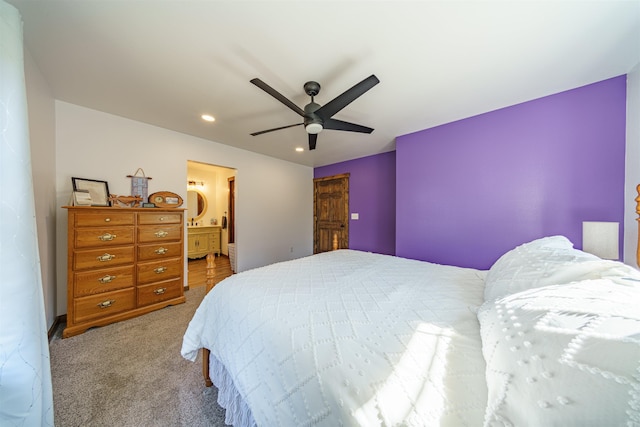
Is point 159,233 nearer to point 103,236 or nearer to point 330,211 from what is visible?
point 103,236

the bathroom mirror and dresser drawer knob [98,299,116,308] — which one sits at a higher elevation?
the bathroom mirror

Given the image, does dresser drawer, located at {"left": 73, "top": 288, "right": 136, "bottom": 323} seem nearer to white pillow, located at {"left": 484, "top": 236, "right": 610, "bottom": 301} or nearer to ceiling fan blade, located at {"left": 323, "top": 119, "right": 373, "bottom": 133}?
ceiling fan blade, located at {"left": 323, "top": 119, "right": 373, "bottom": 133}

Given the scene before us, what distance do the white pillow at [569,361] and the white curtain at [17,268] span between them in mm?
1637

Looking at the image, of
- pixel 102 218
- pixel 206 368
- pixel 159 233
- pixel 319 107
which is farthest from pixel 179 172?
pixel 206 368

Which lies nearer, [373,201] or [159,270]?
[159,270]

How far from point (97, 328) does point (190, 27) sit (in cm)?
287

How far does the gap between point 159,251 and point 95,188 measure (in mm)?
1001

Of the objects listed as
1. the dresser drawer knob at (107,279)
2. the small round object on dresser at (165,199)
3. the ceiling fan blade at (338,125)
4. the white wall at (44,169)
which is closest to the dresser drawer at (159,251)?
the dresser drawer knob at (107,279)

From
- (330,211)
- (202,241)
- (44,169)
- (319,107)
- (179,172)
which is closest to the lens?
(319,107)

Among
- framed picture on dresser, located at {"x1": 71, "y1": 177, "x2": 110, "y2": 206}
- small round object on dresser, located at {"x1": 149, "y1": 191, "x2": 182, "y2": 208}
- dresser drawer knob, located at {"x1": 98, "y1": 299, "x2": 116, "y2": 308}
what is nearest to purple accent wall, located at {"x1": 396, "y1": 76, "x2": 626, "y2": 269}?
small round object on dresser, located at {"x1": 149, "y1": 191, "x2": 182, "y2": 208}

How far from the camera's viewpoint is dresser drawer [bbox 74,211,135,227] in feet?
6.43

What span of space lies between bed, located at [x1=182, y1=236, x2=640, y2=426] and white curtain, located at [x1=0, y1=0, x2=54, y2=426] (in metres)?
0.60

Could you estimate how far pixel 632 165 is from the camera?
5.43ft

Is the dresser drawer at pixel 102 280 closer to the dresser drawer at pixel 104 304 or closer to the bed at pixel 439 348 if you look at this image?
the dresser drawer at pixel 104 304
